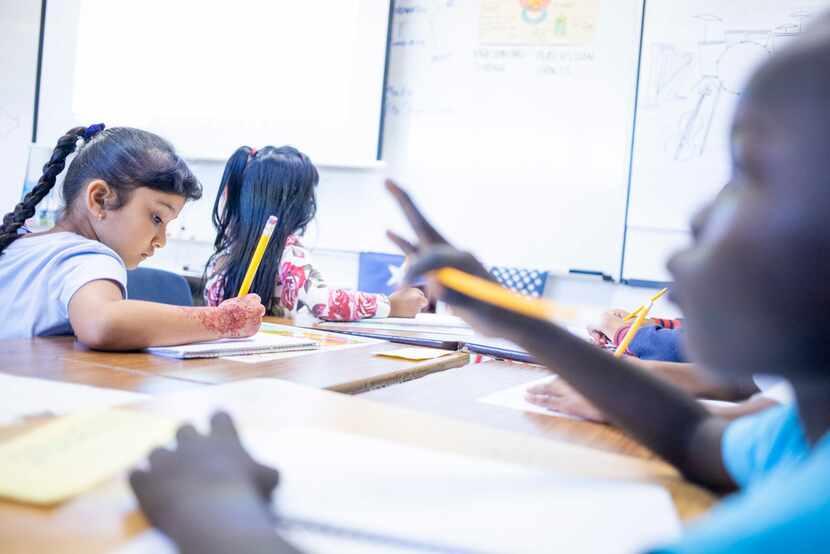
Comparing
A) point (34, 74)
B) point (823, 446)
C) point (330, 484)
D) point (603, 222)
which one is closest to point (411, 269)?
point (330, 484)

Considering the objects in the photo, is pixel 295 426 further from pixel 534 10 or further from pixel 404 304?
pixel 534 10

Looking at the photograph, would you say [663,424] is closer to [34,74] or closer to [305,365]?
[305,365]

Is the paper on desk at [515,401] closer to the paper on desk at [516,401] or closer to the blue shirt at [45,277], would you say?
the paper on desk at [516,401]

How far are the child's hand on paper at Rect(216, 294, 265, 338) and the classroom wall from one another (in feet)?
10.6

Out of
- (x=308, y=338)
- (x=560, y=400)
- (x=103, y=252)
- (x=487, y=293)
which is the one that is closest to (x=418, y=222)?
(x=487, y=293)

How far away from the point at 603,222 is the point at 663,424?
2.36m

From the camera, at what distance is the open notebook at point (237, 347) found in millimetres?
995

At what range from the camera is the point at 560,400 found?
78 cm

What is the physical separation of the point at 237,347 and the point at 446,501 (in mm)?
694

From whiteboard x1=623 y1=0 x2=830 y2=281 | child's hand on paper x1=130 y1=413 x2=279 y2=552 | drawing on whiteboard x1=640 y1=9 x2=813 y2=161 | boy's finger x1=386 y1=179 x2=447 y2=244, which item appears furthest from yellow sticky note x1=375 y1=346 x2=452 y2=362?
drawing on whiteboard x1=640 y1=9 x2=813 y2=161

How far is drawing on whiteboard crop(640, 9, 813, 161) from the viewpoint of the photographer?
2.68 meters

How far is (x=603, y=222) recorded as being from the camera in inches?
112

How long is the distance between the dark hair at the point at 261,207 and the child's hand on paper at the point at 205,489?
1.36 metres

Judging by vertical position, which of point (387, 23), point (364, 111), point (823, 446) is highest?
point (387, 23)
